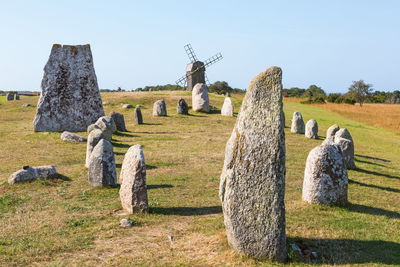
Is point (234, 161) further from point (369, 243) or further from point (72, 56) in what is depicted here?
point (72, 56)

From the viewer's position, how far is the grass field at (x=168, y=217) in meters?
7.72

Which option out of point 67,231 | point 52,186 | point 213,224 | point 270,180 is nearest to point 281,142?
point 270,180

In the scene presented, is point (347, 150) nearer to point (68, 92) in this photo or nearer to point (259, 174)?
point (259, 174)

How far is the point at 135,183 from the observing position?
10094mm

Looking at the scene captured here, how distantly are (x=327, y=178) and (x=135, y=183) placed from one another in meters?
5.55

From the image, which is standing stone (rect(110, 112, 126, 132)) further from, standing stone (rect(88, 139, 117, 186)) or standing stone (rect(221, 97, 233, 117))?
standing stone (rect(88, 139, 117, 186))

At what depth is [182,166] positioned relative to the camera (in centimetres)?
1653

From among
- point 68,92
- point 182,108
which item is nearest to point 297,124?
point 182,108

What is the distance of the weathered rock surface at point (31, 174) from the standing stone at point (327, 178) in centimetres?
917

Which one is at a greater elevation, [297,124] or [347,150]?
[297,124]

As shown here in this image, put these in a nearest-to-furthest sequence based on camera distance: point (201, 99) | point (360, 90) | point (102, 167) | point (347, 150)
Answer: point (102, 167) → point (347, 150) → point (201, 99) → point (360, 90)

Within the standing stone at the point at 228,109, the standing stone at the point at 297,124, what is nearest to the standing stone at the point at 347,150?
the standing stone at the point at 297,124

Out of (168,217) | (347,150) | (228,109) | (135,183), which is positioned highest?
(228,109)

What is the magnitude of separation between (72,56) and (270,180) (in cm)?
2202
